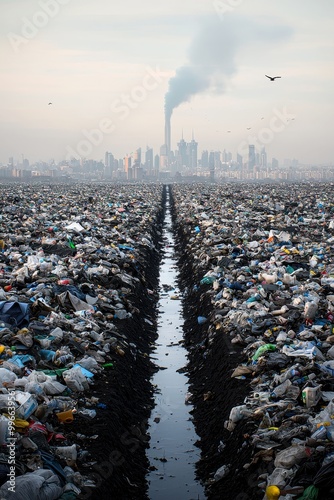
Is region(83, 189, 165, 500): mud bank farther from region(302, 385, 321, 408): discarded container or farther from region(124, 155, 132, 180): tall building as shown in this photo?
region(124, 155, 132, 180): tall building

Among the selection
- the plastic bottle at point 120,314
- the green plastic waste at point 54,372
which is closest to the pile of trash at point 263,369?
the plastic bottle at point 120,314

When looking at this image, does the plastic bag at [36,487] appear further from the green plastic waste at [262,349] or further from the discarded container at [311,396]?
the green plastic waste at [262,349]

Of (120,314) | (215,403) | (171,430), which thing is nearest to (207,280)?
(120,314)

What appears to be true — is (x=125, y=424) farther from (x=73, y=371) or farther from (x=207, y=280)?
(x=207, y=280)

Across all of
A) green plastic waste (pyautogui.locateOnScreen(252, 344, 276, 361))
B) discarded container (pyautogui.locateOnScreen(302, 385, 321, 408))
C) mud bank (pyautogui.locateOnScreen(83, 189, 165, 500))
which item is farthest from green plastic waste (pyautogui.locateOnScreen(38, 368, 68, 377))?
discarded container (pyautogui.locateOnScreen(302, 385, 321, 408))

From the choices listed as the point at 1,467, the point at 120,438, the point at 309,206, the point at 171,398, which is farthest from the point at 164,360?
the point at 309,206

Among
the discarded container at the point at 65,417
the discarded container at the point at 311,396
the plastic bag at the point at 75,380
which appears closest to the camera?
the discarded container at the point at 311,396
